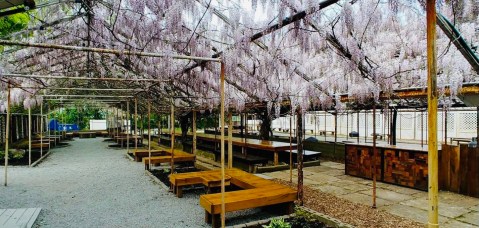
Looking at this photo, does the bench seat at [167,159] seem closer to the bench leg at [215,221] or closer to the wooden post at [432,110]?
the bench leg at [215,221]

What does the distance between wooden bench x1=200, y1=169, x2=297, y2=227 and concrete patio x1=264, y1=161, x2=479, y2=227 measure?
130 cm

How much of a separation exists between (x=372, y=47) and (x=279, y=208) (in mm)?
4962

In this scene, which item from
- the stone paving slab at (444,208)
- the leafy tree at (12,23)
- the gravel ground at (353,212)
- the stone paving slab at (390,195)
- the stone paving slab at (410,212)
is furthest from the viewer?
the leafy tree at (12,23)

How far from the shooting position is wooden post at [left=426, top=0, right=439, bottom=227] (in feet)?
6.01

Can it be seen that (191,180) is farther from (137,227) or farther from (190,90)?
(190,90)

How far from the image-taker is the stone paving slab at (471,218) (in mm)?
4043

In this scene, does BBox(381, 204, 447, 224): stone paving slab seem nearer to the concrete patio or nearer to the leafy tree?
the concrete patio

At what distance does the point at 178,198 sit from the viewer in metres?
5.76

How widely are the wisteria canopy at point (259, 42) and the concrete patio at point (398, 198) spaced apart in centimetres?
168

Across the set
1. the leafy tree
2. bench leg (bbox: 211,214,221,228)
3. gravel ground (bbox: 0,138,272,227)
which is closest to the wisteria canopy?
the leafy tree

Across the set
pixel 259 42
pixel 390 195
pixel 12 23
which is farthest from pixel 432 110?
pixel 12 23

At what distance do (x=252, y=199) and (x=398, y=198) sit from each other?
273cm

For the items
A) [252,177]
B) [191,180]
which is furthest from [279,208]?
[191,180]

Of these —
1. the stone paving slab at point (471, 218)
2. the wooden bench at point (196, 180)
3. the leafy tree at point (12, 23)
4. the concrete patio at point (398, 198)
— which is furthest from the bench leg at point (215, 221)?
the leafy tree at point (12, 23)
